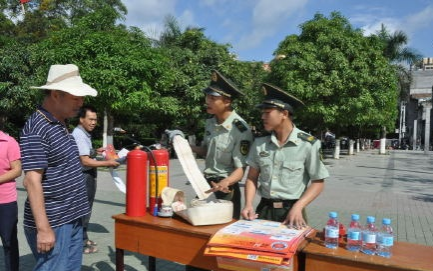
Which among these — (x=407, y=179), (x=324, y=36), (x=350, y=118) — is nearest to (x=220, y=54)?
(x=324, y=36)

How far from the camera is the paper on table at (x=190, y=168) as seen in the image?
3039 millimetres

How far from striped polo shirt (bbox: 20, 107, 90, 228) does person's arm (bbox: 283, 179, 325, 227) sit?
1368mm

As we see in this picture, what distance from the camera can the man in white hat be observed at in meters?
2.32

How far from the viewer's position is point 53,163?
7.97 ft

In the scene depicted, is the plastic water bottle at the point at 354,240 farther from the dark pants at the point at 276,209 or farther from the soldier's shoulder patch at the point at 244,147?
the soldier's shoulder patch at the point at 244,147

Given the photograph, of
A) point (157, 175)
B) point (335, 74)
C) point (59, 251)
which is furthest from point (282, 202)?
point (335, 74)

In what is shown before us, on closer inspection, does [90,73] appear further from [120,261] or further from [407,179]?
[407,179]

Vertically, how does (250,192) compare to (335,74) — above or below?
below

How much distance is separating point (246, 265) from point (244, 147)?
49.6 inches

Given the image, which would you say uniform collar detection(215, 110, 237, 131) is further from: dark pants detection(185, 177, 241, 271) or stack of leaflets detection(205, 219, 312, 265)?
stack of leaflets detection(205, 219, 312, 265)

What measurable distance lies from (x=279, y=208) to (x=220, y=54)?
17400 millimetres

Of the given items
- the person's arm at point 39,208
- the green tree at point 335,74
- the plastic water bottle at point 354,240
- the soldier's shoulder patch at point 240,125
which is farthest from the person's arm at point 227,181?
the green tree at point 335,74

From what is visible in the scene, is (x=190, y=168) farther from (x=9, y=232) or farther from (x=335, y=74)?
(x=335, y=74)

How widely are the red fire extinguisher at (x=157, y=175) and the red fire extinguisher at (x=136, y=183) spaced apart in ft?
0.33
